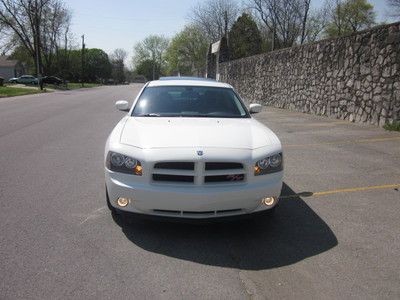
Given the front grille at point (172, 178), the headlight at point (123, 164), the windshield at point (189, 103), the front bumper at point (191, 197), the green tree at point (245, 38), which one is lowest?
the front bumper at point (191, 197)

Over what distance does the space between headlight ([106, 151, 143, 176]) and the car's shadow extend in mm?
503

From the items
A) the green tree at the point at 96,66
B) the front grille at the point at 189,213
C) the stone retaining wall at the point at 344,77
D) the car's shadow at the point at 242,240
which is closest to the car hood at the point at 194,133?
the front grille at the point at 189,213

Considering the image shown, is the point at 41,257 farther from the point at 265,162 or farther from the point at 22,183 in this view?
the point at 22,183

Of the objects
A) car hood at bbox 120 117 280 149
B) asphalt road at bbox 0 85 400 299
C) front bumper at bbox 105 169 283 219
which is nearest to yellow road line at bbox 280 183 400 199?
asphalt road at bbox 0 85 400 299

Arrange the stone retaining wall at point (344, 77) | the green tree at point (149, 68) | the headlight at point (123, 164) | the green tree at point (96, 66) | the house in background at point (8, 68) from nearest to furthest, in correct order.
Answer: the headlight at point (123, 164) < the stone retaining wall at point (344, 77) < the house in background at point (8, 68) < the green tree at point (96, 66) < the green tree at point (149, 68)

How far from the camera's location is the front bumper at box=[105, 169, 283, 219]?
423 centimetres

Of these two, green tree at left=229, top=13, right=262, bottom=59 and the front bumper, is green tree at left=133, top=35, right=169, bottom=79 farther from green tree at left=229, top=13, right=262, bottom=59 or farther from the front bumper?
the front bumper

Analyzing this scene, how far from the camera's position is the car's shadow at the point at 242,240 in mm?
4098

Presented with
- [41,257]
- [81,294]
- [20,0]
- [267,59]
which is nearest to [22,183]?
[41,257]

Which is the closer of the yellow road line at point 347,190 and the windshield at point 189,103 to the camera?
the windshield at point 189,103

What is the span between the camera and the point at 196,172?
14.0 feet

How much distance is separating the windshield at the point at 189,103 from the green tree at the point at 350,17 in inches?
2452

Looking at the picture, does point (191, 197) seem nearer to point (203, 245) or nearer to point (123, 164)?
point (203, 245)

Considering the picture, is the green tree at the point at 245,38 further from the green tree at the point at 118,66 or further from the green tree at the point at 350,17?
the green tree at the point at 118,66
